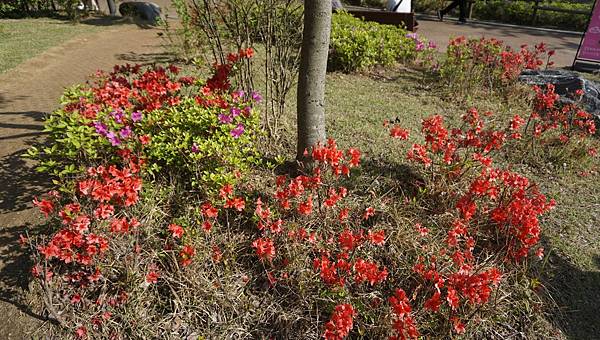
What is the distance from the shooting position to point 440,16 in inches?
547

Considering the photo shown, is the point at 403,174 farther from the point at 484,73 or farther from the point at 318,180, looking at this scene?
the point at 484,73

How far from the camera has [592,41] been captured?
707cm

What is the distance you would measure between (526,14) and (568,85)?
968 cm

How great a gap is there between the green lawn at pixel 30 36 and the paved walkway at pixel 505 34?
9.26 m

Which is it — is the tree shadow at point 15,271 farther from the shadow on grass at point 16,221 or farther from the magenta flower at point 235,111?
the magenta flower at point 235,111

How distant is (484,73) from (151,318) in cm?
A: 591

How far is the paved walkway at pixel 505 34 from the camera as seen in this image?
33.2ft

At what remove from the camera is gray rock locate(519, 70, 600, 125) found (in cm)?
523

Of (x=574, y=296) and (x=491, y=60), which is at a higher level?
(x=491, y=60)

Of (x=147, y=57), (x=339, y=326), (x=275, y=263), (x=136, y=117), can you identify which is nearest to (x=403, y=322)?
(x=339, y=326)

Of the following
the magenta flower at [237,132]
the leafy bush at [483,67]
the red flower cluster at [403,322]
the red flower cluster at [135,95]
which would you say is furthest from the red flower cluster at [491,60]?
the red flower cluster at [403,322]

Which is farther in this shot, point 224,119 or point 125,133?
point 224,119

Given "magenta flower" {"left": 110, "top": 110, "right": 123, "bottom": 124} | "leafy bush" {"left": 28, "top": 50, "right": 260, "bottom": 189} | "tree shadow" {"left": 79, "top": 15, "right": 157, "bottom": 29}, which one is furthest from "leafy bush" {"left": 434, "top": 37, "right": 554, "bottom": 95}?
"tree shadow" {"left": 79, "top": 15, "right": 157, "bottom": 29}

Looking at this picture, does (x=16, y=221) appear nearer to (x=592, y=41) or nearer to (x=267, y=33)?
(x=267, y=33)
